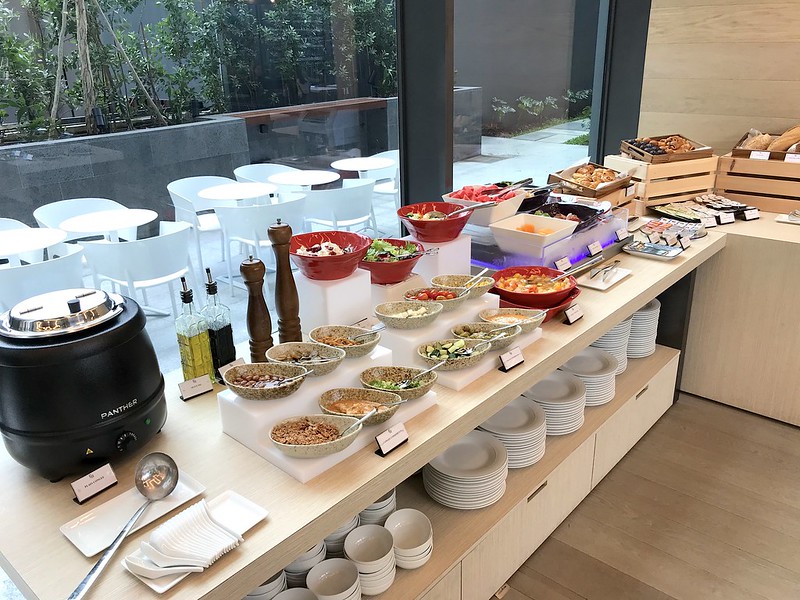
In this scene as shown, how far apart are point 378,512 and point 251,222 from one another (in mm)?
1125

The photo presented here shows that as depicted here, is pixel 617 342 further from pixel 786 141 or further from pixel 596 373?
pixel 786 141

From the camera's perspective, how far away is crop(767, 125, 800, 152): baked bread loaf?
9.07ft

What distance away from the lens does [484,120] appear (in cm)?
290

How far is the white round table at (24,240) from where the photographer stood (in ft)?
5.37

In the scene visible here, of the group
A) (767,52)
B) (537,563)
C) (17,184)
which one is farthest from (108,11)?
(767,52)

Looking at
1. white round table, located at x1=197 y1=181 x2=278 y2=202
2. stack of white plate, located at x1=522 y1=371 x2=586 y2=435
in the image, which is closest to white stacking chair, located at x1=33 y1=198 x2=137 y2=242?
white round table, located at x1=197 y1=181 x2=278 y2=202

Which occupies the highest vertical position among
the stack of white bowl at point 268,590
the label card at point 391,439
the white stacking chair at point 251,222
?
A: the white stacking chair at point 251,222

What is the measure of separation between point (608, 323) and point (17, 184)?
1652mm

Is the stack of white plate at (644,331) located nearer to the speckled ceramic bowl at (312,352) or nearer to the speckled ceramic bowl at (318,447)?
the speckled ceramic bowl at (312,352)

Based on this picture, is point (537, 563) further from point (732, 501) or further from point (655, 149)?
point (655, 149)

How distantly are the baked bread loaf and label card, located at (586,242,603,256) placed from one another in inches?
41.9

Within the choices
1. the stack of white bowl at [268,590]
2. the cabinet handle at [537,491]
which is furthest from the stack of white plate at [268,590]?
the cabinet handle at [537,491]

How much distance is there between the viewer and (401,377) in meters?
1.46

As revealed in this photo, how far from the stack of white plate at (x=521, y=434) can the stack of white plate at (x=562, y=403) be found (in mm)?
51
